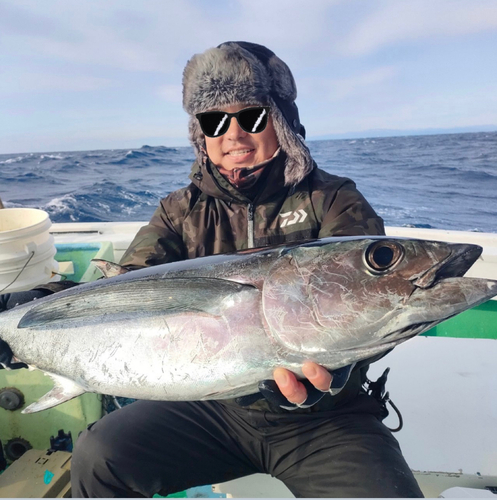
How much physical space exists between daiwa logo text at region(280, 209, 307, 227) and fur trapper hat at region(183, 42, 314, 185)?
0.20 metres

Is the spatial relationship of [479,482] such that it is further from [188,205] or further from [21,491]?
[21,491]

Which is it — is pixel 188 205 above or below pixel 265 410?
above

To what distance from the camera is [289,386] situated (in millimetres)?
1423

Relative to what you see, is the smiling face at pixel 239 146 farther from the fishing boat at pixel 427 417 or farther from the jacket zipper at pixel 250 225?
the fishing boat at pixel 427 417

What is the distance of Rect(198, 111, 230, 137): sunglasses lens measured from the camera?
250 centimetres

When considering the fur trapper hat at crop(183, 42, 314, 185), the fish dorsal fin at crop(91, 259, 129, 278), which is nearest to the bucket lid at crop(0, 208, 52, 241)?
the fur trapper hat at crop(183, 42, 314, 185)

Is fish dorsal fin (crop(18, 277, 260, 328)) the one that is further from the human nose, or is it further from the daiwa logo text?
the human nose

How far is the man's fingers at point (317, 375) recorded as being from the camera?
1.37m

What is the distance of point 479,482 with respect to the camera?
2.08 meters

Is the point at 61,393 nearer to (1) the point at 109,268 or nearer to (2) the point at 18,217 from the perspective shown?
(1) the point at 109,268

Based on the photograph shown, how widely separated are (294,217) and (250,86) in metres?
0.84

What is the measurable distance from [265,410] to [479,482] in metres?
1.17

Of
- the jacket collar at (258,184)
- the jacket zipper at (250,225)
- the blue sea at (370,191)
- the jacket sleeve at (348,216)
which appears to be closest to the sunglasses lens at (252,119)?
the jacket collar at (258,184)

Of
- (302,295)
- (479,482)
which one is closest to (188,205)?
(302,295)
